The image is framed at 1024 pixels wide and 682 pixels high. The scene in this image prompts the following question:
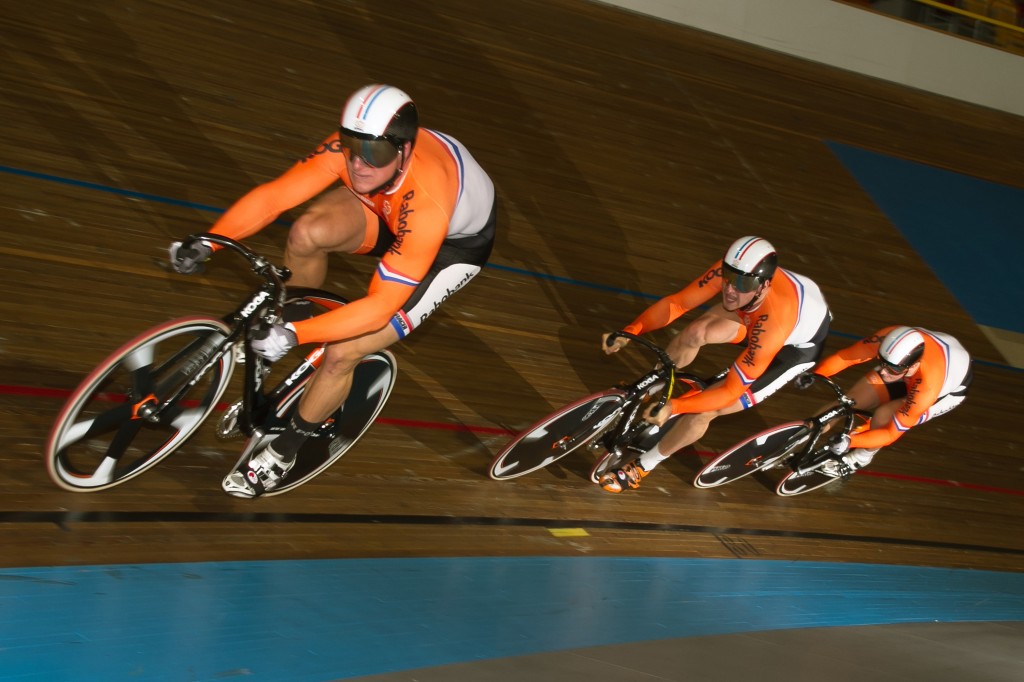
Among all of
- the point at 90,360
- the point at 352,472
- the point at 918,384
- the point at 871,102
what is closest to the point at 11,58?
the point at 90,360

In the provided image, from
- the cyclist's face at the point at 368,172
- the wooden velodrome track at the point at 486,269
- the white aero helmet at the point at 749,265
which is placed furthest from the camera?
the white aero helmet at the point at 749,265

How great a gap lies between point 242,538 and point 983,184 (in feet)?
29.7

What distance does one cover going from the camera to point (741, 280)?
3.75 m

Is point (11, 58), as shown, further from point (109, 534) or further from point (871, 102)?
point (871, 102)

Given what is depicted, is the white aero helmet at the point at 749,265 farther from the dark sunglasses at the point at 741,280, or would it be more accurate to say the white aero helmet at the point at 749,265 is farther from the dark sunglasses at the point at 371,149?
the dark sunglasses at the point at 371,149

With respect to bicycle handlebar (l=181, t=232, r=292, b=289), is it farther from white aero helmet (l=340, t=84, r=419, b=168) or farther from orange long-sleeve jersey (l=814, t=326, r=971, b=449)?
orange long-sleeve jersey (l=814, t=326, r=971, b=449)

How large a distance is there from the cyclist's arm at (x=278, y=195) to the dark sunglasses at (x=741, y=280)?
160cm

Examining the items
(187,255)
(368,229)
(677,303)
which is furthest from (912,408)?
(187,255)

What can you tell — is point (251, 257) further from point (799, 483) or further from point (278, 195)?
point (799, 483)

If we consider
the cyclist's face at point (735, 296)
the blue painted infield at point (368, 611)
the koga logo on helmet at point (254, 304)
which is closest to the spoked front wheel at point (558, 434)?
the blue painted infield at point (368, 611)

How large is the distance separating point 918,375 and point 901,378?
134mm

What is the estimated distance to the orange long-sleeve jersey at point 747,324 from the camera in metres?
4.07

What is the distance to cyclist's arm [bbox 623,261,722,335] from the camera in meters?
4.14

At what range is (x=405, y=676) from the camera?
2.76m
